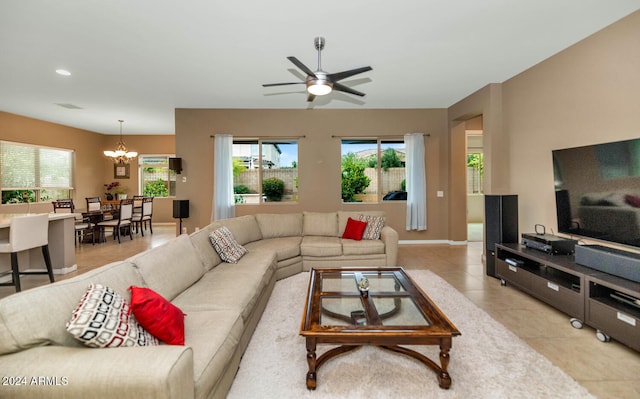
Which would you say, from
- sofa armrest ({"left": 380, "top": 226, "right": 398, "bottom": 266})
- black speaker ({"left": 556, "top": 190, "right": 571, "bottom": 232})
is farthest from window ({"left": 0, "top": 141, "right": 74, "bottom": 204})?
black speaker ({"left": 556, "top": 190, "right": 571, "bottom": 232})

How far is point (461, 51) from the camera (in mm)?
3605

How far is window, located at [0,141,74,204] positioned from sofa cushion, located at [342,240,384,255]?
8.14 meters

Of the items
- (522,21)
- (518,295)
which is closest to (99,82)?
(522,21)

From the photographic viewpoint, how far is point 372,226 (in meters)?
4.43

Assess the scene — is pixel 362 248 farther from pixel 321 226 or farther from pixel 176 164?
pixel 176 164

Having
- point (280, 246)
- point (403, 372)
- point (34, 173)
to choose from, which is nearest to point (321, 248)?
point (280, 246)

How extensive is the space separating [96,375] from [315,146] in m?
5.45

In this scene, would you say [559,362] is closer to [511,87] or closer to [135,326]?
[135,326]

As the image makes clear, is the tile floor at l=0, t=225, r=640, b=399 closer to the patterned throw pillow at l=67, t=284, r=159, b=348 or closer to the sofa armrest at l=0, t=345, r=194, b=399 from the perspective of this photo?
the sofa armrest at l=0, t=345, r=194, b=399

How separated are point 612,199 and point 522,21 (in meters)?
1.99

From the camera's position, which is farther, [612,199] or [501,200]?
[501,200]

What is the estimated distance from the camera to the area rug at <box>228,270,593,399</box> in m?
1.75

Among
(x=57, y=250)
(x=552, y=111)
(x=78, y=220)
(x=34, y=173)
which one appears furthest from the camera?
(x=34, y=173)

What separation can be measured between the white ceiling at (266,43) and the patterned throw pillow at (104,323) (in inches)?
102
